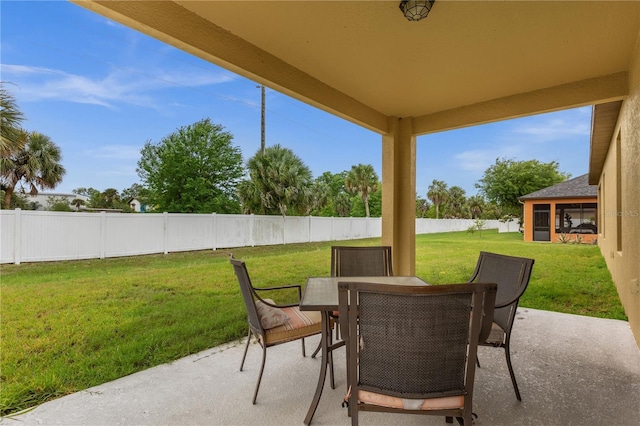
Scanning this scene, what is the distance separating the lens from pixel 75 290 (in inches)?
138

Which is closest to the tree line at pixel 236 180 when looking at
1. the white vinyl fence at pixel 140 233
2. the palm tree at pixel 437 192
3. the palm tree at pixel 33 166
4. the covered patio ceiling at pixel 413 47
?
the white vinyl fence at pixel 140 233

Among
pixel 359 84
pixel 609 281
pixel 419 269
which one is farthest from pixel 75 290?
pixel 609 281

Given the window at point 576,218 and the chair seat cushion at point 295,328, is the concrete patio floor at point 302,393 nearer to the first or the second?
the chair seat cushion at point 295,328

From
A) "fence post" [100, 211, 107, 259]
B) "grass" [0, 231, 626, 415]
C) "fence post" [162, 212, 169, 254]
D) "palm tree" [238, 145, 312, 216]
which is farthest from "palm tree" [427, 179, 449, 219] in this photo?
"fence post" [100, 211, 107, 259]

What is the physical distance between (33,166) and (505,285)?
4.42 meters

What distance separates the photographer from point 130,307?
3.55m

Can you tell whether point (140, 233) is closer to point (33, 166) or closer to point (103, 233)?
point (103, 233)

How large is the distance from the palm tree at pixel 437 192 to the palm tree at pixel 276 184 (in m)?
18.0

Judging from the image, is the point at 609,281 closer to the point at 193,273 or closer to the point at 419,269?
the point at 419,269

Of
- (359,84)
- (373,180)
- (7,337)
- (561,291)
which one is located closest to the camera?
(7,337)

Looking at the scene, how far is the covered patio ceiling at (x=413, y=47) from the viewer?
2.01m

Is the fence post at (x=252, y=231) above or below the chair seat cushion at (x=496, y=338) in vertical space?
above

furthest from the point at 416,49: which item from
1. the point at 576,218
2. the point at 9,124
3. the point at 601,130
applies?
the point at 576,218

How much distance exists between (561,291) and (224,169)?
7.26m
